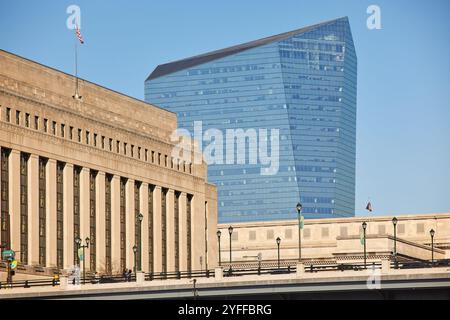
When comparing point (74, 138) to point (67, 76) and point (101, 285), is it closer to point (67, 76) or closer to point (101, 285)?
point (67, 76)

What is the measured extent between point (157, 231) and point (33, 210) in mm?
29962

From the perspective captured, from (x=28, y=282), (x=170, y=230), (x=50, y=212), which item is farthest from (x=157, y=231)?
(x=28, y=282)

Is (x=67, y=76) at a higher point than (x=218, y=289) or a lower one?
higher

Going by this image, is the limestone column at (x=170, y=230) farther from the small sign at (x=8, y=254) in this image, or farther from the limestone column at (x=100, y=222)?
the small sign at (x=8, y=254)

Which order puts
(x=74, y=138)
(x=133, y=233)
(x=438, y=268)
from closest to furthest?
(x=438, y=268) → (x=74, y=138) → (x=133, y=233)

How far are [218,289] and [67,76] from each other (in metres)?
62.7

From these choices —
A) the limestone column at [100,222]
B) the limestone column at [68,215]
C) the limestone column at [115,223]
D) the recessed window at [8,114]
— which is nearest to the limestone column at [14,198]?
the recessed window at [8,114]

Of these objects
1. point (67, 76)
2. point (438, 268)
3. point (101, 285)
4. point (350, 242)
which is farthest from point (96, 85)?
point (438, 268)

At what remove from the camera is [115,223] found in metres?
185

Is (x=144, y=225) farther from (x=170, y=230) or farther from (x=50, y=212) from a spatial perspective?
(x=50, y=212)

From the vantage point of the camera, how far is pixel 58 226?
172750 millimetres

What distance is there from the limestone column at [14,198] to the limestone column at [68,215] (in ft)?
32.7

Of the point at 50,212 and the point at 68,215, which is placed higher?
the point at 50,212

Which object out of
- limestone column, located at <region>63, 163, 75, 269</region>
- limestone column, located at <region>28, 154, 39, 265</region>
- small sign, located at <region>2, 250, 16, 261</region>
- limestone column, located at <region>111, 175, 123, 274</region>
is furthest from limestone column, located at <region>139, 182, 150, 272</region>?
small sign, located at <region>2, 250, 16, 261</region>
